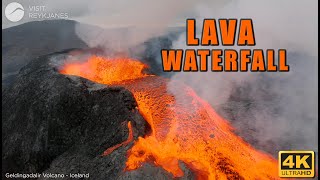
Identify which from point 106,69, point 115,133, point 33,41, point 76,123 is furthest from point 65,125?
point 33,41

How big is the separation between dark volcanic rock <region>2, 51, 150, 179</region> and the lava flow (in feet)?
1.64

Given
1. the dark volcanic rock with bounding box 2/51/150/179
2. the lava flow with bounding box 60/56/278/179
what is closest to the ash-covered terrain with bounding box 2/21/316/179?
the dark volcanic rock with bounding box 2/51/150/179

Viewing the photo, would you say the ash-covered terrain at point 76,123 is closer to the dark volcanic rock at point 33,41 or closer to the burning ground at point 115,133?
the burning ground at point 115,133

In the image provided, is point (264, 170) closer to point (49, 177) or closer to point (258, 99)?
point (258, 99)

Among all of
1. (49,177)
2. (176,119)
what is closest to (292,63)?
(176,119)

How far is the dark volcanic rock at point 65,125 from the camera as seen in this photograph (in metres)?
7.93

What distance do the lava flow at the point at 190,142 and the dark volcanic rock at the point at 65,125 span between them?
50 centimetres

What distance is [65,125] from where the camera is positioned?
8.90 meters

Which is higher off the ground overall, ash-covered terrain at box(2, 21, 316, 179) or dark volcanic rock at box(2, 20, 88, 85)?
dark volcanic rock at box(2, 20, 88, 85)

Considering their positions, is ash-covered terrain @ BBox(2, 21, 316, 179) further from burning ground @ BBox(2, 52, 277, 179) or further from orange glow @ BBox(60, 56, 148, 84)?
orange glow @ BBox(60, 56, 148, 84)

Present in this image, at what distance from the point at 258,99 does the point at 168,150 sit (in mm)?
3480

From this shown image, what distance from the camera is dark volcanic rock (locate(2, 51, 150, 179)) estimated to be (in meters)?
7.93

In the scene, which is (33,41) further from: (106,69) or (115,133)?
(115,133)

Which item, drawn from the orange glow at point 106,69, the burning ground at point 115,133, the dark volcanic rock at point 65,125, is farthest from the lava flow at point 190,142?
the orange glow at point 106,69
